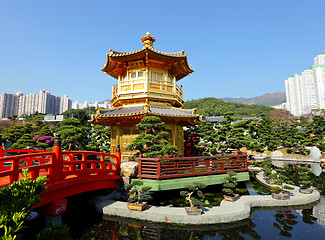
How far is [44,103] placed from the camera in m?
100

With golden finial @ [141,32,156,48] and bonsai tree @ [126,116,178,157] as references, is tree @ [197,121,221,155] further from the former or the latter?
golden finial @ [141,32,156,48]

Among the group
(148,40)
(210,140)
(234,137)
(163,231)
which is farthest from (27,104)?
(163,231)

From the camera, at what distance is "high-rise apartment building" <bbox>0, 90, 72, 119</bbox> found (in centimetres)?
9081

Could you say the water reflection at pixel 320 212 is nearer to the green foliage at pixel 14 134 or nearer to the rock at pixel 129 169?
the rock at pixel 129 169

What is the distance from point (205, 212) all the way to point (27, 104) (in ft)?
392

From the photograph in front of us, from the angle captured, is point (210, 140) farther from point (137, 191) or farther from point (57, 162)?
point (57, 162)

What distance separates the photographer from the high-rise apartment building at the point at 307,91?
88.9m

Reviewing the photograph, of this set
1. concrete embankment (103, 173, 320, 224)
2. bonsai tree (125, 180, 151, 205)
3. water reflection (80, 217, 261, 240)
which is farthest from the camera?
bonsai tree (125, 180, 151, 205)

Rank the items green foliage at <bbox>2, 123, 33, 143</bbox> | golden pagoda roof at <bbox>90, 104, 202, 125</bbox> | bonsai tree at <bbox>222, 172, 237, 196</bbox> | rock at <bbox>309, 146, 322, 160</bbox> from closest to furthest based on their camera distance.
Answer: bonsai tree at <bbox>222, 172, 237, 196</bbox>
golden pagoda roof at <bbox>90, 104, 202, 125</bbox>
green foliage at <bbox>2, 123, 33, 143</bbox>
rock at <bbox>309, 146, 322, 160</bbox>

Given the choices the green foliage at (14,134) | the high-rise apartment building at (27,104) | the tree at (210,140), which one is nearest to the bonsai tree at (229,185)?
the tree at (210,140)

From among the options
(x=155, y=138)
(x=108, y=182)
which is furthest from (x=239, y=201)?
(x=108, y=182)

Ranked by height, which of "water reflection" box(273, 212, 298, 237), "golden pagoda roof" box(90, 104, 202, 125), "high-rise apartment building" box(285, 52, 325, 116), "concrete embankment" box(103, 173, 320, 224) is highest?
"high-rise apartment building" box(285, 52, 325, 116)

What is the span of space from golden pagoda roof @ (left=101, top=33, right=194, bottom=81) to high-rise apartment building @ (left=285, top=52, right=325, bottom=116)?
309 feet

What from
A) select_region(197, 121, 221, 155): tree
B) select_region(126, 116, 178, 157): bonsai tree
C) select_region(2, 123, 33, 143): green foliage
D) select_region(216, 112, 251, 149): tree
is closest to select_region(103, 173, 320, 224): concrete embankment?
select_region(126, 116, 178, 157): bonsai tree
